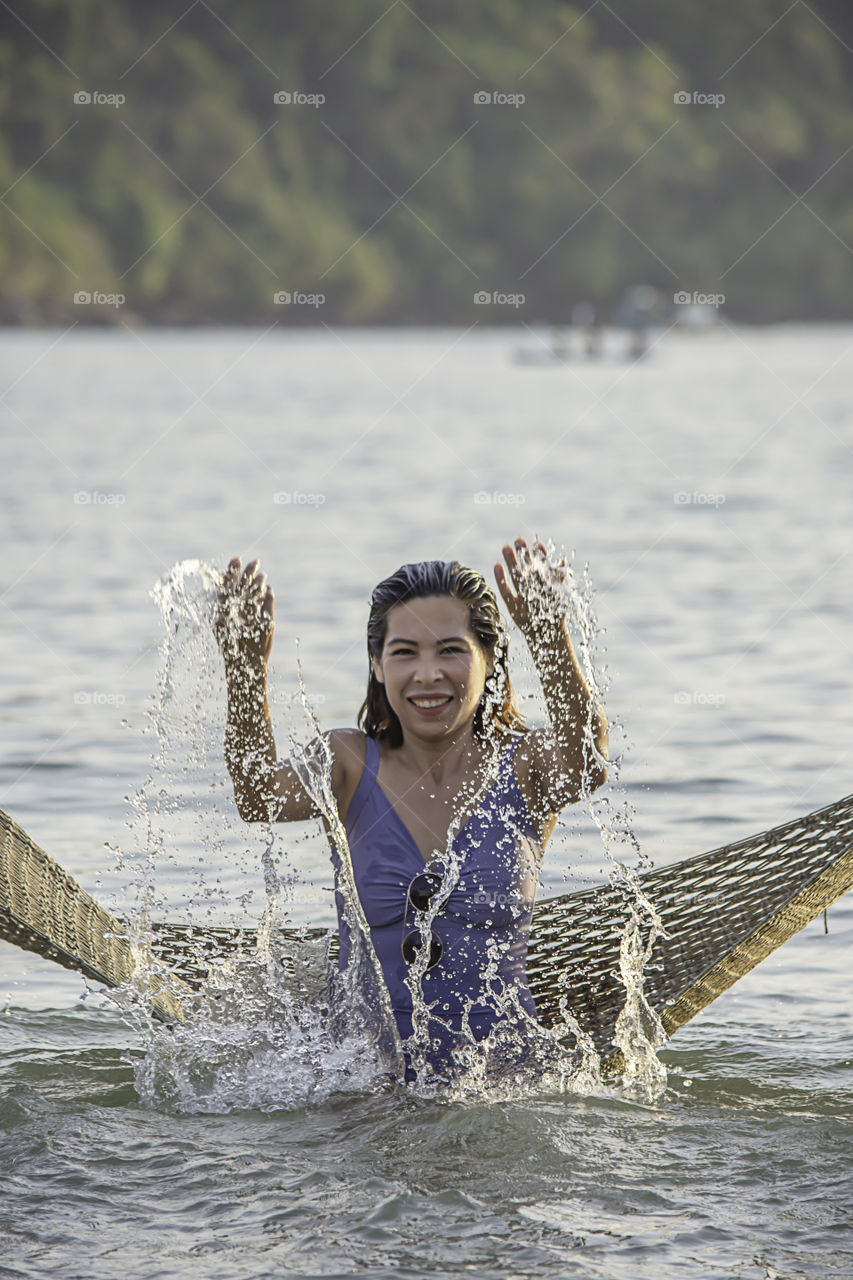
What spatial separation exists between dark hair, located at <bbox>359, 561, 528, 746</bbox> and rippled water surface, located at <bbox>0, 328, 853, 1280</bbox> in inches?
3.3

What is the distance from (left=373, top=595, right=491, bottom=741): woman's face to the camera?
367cm

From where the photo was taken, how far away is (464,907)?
3676 millimetres

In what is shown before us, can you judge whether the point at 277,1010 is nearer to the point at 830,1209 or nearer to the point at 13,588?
the point at 830,1209

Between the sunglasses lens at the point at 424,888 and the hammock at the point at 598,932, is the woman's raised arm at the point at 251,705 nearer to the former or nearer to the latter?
the sunglasses lens at the point at 424,888

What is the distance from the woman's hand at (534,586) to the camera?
345 centimetres

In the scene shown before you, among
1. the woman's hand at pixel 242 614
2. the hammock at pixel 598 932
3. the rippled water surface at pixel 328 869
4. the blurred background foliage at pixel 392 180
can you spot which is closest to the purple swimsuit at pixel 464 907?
the rippled water surface at pixel 328 869

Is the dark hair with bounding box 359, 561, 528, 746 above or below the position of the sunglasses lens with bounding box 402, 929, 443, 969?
above

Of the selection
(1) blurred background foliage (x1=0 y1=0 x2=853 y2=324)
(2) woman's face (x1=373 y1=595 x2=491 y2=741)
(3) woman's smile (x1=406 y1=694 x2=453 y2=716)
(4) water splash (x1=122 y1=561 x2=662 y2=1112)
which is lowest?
(4) water splash (x1=122 y1=561 x2=662 y2=1112)

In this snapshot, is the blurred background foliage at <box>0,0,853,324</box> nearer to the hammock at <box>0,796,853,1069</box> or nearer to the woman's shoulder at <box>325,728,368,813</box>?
the hammock at <box>0,796,853,1069</box>

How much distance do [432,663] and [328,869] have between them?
221 cm


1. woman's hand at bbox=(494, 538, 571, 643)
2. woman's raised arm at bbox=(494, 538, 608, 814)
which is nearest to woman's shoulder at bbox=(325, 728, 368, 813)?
woman's raised arm at bbox=(494, 538, 608, 814)

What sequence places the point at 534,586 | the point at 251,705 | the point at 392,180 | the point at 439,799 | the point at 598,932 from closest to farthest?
1. the point at 534,586
2. the point at 251,705
3. the point at 439,799
4. the point at 598,932
5. the point at 392,180

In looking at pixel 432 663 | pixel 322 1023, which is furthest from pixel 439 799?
pixel 322 1023

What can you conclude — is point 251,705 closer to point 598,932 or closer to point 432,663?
point 432,663
